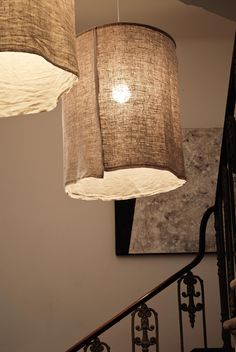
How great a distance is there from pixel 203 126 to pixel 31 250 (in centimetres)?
192

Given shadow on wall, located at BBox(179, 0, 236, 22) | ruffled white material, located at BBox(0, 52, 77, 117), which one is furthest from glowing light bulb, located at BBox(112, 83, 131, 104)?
shadow on wall, located at BBox(179, 0, 236, 22)

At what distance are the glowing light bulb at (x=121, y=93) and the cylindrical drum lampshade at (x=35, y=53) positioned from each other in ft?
1.09

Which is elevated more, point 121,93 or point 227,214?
point 121,93

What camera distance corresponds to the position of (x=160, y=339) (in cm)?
462

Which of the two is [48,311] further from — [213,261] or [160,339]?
[213,261]

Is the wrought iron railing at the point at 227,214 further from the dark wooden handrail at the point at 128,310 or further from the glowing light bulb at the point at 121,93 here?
the glowing light bulb at the point at 121,93

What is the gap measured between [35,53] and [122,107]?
699 mm

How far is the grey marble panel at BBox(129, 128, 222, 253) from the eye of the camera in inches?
189

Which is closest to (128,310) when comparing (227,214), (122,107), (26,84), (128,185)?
(227,214)

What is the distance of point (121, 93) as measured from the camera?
1884 millimetres

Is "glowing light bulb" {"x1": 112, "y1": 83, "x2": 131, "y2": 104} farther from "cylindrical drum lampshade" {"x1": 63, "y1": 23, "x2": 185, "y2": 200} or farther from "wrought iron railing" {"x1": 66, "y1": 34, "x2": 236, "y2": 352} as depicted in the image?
"wrought iron railing" {"x1": 66, "y1": 34, "x2": 236, "y2": 352}

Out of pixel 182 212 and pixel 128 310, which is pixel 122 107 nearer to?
pixel 128 310

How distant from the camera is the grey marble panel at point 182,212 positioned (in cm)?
479

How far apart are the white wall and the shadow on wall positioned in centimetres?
163
